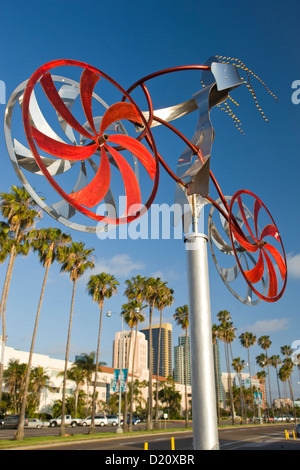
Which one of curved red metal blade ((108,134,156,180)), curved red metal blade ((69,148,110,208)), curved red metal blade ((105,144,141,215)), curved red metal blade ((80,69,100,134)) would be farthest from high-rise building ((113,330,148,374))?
curved red metal blade ((80,69,100,134))

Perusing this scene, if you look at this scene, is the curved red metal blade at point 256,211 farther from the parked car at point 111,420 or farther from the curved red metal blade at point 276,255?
the parked car at point 111,420

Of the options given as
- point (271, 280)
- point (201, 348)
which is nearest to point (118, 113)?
point (201, 348)

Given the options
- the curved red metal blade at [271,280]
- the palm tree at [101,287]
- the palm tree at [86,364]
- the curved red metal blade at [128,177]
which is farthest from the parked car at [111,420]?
the curved red metal blade at [128,177]

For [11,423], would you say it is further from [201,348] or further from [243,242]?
[201,348]

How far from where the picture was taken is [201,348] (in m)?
6.08

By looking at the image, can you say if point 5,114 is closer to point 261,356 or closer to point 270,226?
point 270,226

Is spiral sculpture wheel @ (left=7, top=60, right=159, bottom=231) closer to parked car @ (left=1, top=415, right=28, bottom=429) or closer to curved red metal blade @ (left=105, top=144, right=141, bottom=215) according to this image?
curved red metal blade @ (left=105, top=144, right=141, bottom=215)

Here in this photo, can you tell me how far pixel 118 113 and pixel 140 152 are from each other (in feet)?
3.37

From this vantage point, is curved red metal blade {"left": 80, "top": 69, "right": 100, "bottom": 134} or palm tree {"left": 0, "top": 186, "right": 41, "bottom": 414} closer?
curved red metal blade {"left": 80, "top": 69, "right": 100, "bottom": 134}

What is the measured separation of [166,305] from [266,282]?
41145 mm

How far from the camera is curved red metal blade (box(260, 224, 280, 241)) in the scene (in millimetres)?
10734

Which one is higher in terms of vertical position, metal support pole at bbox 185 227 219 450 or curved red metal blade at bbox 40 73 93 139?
curved red metal blade at bbox 40 73 93 139

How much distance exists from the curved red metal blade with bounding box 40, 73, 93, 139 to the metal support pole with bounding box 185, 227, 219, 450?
3013mm

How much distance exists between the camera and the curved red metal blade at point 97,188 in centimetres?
711
